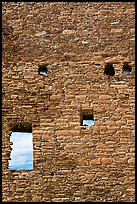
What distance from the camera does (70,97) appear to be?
8.67m

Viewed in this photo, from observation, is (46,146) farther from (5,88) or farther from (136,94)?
(136,94)

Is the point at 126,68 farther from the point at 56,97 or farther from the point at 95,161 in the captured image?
the point at 95,161

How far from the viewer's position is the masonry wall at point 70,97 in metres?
8.14

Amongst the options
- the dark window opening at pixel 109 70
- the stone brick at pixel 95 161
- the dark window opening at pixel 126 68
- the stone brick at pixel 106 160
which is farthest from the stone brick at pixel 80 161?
the dark window opening at pixel 126 68

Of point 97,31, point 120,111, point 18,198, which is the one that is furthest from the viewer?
point 97,31

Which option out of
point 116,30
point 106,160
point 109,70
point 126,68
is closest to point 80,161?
point 106,160

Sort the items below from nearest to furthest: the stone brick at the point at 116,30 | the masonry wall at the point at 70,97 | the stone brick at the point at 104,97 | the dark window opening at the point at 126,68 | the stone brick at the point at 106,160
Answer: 1. the masonry wall at the point at 70,97
2. the stone brick at the point at 106,160
3. the stone brick at the point at 104,97
4. the dark window opening at the point at 126,68
5. the stone brick at the point at 116,30

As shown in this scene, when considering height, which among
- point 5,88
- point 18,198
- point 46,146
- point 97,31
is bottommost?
point 18,198

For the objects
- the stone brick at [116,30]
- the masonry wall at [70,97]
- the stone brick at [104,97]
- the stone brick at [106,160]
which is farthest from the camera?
Result: the stone brick at [116,30]

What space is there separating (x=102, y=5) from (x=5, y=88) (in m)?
2.78

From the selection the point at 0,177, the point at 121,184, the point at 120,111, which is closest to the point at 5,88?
the point at 0,177

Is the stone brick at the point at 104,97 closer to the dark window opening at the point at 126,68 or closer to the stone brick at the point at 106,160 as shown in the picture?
the dark window opening at the point at 126,68

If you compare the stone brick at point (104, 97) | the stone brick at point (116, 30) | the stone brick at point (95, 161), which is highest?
the stone brick at point (116, 30)

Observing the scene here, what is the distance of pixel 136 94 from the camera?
28.6 ft
